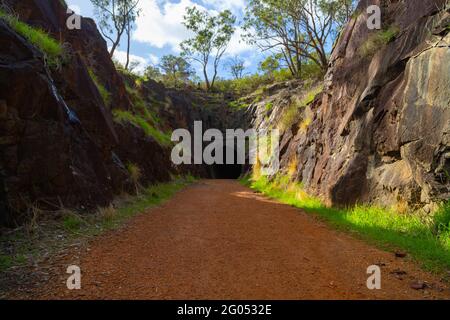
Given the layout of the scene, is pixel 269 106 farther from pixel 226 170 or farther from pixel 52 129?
pixel 52 129

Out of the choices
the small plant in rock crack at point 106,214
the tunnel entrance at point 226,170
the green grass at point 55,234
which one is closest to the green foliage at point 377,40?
the green grass at point 55,234

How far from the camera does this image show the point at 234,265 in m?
4.80

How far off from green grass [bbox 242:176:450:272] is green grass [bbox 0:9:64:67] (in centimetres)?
795

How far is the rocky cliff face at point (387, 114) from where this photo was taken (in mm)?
6531

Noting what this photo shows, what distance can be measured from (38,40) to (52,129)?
2.48 meters

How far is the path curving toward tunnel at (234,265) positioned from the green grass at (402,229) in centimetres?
34

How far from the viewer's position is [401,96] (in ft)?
25.6

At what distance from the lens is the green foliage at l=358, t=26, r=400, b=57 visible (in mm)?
9139

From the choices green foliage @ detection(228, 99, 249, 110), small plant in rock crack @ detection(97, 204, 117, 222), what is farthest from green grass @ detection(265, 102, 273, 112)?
small plant in rock crack @ detection(97, 204, 117, 222)

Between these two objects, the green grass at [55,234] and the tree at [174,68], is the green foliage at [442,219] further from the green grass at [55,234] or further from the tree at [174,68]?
the tree at [174,68]

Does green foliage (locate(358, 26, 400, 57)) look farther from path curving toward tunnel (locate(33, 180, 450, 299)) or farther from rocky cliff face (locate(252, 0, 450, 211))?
path curving toward tunnel (locate(33, 180, 450, 299))

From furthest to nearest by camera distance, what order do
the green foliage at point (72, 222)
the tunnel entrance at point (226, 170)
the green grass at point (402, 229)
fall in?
the tunnel entrance at point (226, 170) < the green foliage at point (72, 222) < the green grass at point (402, 229)
